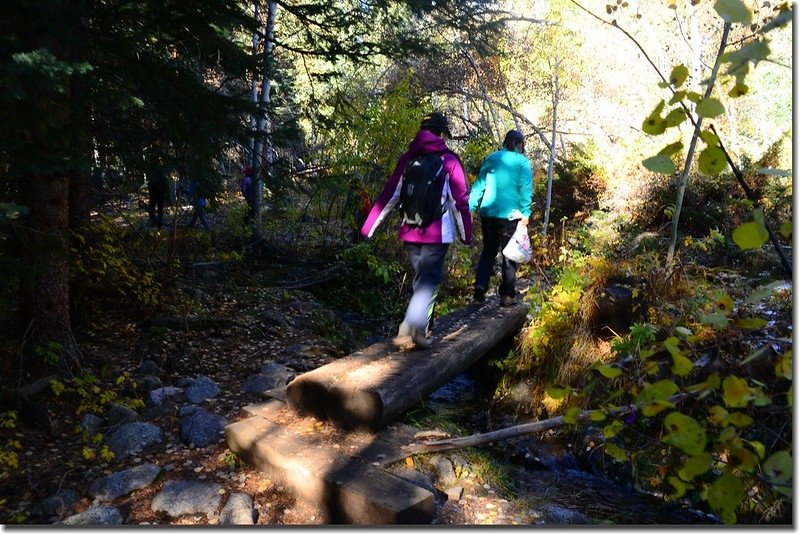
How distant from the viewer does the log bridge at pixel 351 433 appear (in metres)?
3.11

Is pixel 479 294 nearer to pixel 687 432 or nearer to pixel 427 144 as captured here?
pixel 427 144

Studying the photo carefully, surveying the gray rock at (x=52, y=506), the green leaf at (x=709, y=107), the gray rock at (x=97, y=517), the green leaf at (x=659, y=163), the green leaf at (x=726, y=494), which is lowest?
the gray rock at (x=52, y=506)

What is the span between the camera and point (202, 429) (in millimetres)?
4324

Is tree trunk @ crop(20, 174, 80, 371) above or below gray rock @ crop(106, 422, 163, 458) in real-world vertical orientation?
above

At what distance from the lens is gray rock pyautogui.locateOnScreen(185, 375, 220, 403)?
502 centimetres

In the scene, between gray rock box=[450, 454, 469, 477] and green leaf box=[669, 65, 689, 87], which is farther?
gray rock box=[450, 454, 469, 477]

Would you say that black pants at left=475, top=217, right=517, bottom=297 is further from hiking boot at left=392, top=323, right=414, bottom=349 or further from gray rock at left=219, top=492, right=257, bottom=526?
gray rock at left=219, top=492, right=257, bottom=526

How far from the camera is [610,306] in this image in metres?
5.73

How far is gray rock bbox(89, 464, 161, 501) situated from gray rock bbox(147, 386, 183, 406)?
1.17 meters

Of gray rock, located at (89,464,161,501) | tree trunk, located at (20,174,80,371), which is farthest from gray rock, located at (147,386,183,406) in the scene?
gray rock, located at (89,464,161,501)

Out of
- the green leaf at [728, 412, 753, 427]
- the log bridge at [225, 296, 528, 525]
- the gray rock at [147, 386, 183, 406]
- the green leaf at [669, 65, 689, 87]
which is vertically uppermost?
the green leaf at [669, 65, 689, 87]

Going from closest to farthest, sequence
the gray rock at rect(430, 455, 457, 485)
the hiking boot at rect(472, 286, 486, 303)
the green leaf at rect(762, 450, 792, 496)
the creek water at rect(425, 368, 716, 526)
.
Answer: the green leaf at rect(762, 450, 792, 496) < the gray rock at rect(430, 455, 457, 485) < the creek water at rect(425, 368, 716, 526) < the hiking boot at rect(472, 286, 486, 303)

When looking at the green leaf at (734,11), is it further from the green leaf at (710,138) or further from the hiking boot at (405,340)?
the hiking boot at (405,340)

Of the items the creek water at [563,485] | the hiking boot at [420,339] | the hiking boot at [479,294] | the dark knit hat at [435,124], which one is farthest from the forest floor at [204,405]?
the dark knit hat at [435,124]
